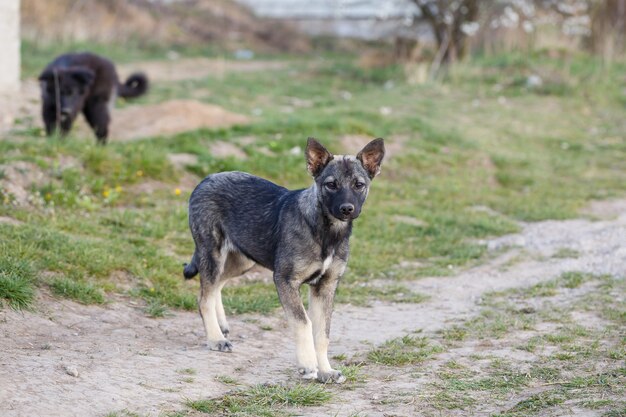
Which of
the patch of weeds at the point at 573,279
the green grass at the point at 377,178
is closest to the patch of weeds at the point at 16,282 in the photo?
the green grass at the point at 377,178

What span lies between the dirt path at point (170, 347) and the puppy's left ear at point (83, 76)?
4.79 meters

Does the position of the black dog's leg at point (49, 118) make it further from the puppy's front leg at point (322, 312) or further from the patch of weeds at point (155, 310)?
the puppy's front leg at point (322, 312)

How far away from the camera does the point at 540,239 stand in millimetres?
9445

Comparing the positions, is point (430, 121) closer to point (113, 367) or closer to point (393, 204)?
point (393, 204)

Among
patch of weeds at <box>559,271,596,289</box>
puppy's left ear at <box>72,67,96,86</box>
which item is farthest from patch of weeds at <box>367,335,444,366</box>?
puppy's left ear at <box>72,67,96,86</box>

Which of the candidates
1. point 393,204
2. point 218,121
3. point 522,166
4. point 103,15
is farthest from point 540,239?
point 103,15

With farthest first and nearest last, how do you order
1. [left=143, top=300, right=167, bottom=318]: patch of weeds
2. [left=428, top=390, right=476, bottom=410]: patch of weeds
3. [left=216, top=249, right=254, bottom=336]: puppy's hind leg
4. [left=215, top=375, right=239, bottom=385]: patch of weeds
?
1. [left=143, top=300, right=167, bottom=318]: patch of weeds
2. [left=216, top=249, right=254, bottom=336]: puppy's hind leg
3. [left=215, top=375, right=239, bottom=385]: patch of weeds
4. [left=428, top=390, right=476, bottom=410]: patch of weeds

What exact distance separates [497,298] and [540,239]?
6.64 feet

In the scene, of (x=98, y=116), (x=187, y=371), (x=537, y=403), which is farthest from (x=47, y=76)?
(x=537, y=403)

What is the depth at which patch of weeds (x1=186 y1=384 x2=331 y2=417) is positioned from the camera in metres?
4.79

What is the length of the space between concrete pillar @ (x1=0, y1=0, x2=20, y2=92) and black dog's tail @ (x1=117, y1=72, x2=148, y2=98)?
8.78 feet

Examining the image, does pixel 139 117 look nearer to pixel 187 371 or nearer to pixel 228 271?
pixel 228 271

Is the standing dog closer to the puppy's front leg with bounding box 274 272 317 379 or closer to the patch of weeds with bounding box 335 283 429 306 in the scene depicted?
the puppy's front leg with bounding box 274 272 317 379

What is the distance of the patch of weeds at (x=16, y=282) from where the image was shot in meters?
6.02
